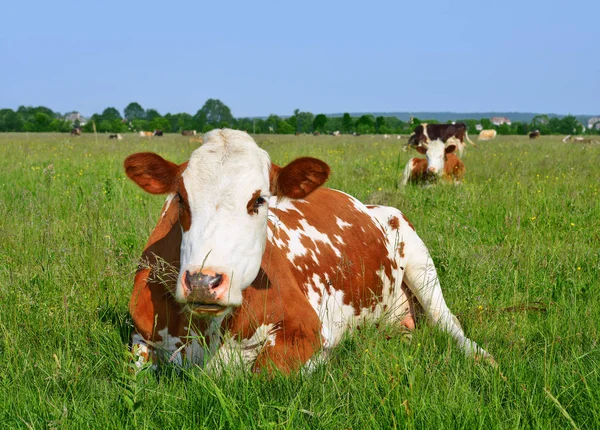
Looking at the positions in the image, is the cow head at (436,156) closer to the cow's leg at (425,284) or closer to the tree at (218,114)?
the tree at (218,114)

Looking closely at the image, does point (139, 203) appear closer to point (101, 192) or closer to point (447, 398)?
point (101, 192)

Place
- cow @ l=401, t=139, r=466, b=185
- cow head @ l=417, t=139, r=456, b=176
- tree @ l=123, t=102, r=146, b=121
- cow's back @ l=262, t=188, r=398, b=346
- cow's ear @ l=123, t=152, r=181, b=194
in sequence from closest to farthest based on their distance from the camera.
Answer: cow's ear @ l=123, t=152, r=181, b=194
cow's back @ l=262, t=188, r=398, b=346
cow @ l=401, t=139, r=466, b=185
cow head @ l=417, t=139, r=456, b=176
tree @ l=123, t=102, r=146, b=121

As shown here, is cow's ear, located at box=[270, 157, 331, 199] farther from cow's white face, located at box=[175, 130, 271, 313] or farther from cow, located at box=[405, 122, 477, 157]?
cow, located at box=[405, 122, 477, 157]

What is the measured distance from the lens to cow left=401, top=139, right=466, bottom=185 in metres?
12.1

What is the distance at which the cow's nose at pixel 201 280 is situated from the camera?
109 inches

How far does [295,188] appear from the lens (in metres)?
3.61

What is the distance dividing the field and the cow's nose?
0.45 metres

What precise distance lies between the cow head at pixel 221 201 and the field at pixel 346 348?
46 centimetres

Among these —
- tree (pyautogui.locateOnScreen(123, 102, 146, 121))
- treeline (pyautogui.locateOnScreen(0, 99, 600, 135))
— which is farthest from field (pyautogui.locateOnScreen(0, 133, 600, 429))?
tree (pyautogui.locateOnScreen(123, 102, 146, 121))

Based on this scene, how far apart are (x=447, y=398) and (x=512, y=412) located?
30 centimetres

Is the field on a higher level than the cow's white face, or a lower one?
lower

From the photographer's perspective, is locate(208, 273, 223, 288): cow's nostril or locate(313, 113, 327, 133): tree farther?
locate(313, 113, 327, 133): tree

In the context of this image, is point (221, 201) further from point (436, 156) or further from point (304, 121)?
point (304, 121)

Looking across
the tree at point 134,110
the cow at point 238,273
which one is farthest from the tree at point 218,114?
the tree at point 134,110
